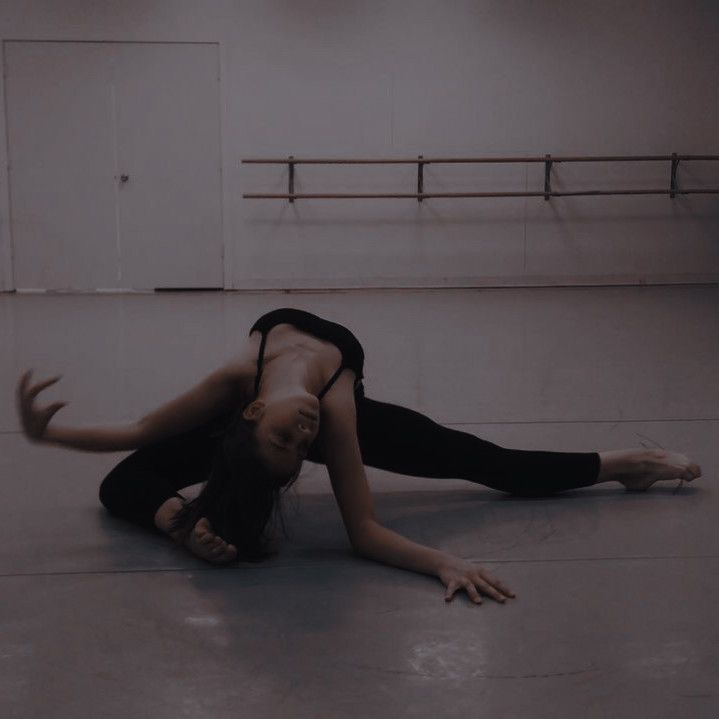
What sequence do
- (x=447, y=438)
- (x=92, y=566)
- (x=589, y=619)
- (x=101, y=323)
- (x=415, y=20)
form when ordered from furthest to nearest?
(x=415, y=20) → (x=101, y=323) → (x=447, y=438) → (x=92, y=566) → (x=589, y=619)

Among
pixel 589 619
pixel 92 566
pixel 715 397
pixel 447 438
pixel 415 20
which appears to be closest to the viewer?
pixel 589 619

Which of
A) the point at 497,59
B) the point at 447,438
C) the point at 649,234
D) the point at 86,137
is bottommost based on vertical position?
the point at 447,438

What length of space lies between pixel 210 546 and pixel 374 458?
0.49 metres

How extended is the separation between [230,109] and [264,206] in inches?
35.4

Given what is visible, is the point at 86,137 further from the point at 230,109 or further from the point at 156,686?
the point at 156,686

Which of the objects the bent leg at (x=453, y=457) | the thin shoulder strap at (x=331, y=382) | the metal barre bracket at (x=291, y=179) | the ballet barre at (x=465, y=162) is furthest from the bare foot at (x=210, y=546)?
the metal barre bracket at (x=291, y=179)

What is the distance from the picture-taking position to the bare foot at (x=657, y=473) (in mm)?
2109

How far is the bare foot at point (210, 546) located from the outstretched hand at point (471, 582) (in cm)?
39

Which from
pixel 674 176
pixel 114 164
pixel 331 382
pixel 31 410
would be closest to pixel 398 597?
pixel 331 382

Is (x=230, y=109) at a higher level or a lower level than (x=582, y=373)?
higher

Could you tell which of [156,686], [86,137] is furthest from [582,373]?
[86,137]

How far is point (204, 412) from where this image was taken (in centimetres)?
171

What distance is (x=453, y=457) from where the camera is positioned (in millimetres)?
2004

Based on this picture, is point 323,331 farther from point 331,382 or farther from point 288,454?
point 288,454
